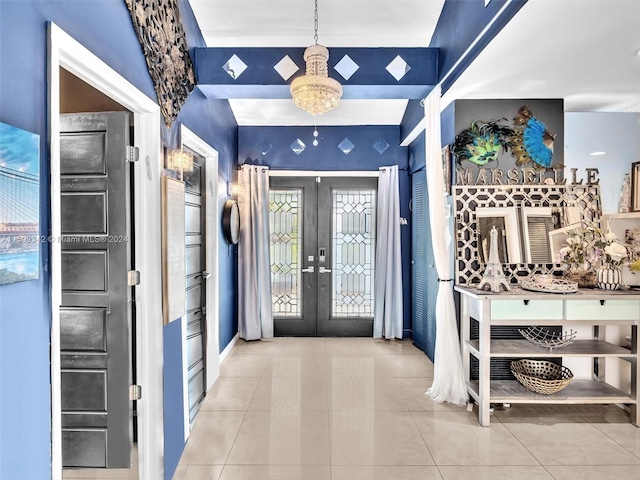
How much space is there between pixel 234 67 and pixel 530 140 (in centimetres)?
253

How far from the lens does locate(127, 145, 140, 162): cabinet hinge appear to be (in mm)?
2262

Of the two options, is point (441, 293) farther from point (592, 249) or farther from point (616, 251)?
point (616, 251)

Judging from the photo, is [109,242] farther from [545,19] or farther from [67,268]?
[545,19]

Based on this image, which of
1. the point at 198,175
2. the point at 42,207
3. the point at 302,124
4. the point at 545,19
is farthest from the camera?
the point at 302,124

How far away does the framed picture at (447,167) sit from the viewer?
3578 millimetres

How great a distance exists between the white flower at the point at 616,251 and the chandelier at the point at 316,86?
7.60 ft

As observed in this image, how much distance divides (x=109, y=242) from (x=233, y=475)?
1.55 m

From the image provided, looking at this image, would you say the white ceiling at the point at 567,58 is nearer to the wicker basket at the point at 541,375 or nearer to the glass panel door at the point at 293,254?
the wicker basket at the point at 541,375

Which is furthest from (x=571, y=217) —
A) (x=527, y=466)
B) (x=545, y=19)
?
(x=527, y=466)

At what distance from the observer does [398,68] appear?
126 inches

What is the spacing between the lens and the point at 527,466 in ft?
8.01

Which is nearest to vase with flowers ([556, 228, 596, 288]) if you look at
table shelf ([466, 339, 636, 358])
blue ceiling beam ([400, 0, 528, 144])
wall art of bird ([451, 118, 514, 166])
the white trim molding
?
table shelf ([466, 339, 636, 358])

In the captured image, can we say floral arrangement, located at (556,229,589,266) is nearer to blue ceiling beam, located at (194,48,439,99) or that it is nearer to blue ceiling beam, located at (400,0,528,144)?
blue ceiling beam, located at (400,0,528,144)

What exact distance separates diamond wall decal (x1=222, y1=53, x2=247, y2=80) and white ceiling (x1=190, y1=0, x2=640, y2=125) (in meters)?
0.30
